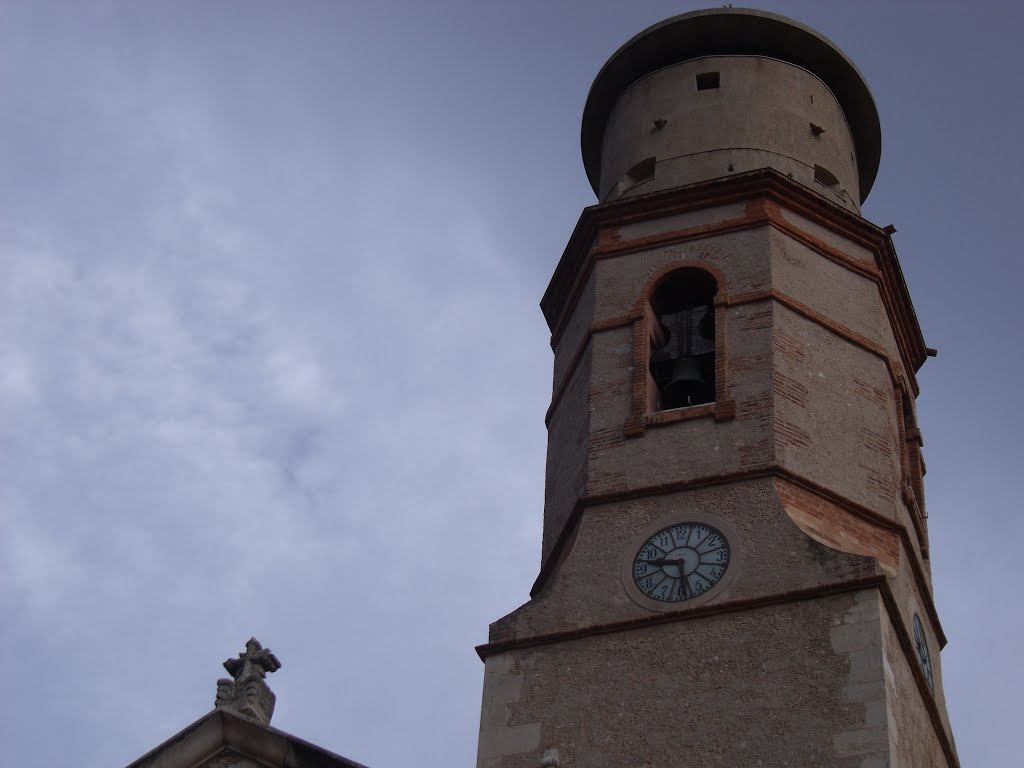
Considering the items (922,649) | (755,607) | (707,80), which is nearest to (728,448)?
(755,607)

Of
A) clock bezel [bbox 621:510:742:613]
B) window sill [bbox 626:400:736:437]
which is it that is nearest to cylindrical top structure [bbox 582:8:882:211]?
window sill [bbox 626:400:736:437]

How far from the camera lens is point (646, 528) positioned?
1830cm

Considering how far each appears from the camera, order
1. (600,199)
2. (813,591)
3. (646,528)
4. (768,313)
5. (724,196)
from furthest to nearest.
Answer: (600,199), (724,196), (768,313), (646,528), (813,591)

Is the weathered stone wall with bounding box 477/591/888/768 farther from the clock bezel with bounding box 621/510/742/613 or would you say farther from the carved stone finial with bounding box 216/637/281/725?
the carved stone finial with bounding box 216/637/281/725

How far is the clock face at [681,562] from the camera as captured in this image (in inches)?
696

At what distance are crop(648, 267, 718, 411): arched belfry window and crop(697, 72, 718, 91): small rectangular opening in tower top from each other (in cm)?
327

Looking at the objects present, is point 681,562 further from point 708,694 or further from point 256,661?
point 256,661

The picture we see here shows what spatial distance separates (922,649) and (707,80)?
753 cm

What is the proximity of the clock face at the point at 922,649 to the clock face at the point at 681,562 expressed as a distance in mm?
1940

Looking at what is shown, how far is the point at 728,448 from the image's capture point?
18.6 metres

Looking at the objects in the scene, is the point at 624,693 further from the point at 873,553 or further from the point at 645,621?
the point at 873,553

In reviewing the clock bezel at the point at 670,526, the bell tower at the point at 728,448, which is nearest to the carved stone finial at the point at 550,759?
the bell tower at the point at 728,448

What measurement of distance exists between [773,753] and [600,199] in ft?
28.7

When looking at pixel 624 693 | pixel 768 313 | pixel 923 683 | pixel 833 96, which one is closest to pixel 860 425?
pixel 768 313
